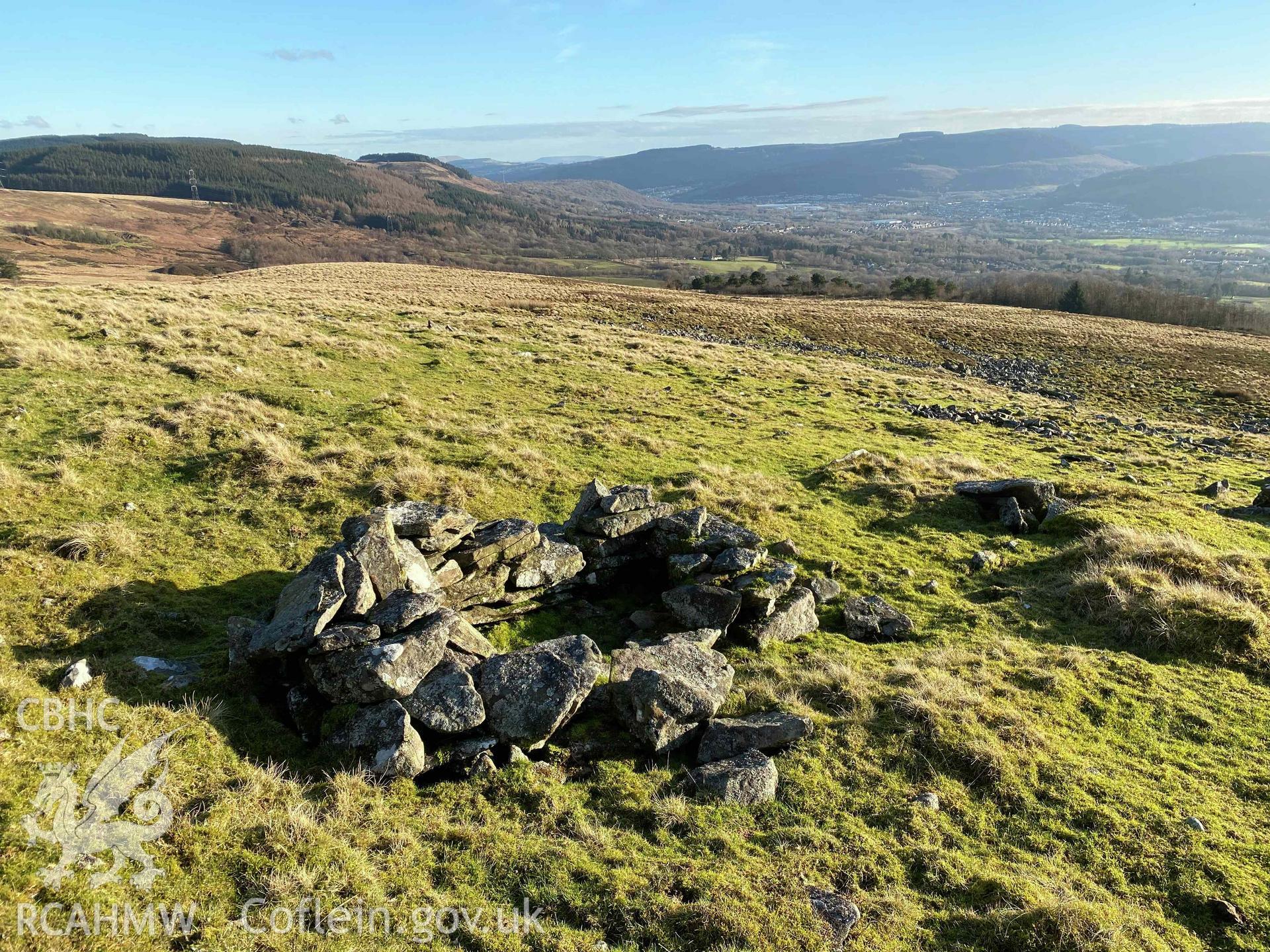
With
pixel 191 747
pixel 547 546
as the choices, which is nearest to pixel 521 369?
pixel 547 546

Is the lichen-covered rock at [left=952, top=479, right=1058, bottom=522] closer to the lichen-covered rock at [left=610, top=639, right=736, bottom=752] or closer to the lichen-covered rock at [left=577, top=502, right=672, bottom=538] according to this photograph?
the lichen-covered rock at [left=577, top=502, right=672, bottom=538]

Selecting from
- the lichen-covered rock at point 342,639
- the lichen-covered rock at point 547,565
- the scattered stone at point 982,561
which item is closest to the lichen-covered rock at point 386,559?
the lichen-covered rock at point 342,639

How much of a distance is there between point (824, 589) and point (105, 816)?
12148 millimetres

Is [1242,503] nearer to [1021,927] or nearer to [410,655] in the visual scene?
[1021,927]

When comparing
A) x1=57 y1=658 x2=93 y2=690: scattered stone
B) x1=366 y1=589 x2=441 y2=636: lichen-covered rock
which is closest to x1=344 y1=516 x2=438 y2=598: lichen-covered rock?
x1=366 y1=589 x2=441 y2=636: lichen-covered rock

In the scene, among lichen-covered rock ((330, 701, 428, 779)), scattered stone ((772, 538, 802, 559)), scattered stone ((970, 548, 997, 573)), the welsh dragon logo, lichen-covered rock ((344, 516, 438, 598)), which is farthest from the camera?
scattered stone ((970, 548, 997, 573))

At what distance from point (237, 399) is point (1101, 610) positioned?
25.2m

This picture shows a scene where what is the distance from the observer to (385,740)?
8188mm

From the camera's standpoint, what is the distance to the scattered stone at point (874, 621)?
12734 millimetres

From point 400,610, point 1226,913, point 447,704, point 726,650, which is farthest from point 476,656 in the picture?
point 1226,913

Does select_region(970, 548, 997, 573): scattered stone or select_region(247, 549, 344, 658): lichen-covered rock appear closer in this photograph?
select_region(247, 549, 344, 658): lichen-covered rock

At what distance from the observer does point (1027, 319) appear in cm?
7338

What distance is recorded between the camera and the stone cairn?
847 centimetres

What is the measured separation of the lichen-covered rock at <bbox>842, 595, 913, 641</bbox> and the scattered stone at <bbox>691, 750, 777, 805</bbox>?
498 centimetres
